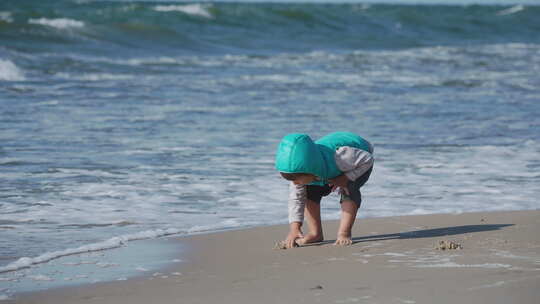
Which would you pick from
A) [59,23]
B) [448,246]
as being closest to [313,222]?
[448,246]

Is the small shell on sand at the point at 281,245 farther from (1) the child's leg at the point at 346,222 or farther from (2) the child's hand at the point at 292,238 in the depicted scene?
(1) the child's leg at the point at 346,222

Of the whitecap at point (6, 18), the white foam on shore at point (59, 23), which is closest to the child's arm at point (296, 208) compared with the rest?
the white foam on shore at point (59, 23)

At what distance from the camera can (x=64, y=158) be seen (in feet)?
23.5

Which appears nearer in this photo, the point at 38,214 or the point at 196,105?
the point at 38,214

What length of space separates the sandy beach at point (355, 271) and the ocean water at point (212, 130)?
22.8 inches

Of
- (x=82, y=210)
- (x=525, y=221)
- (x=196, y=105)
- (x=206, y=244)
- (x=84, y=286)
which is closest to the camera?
(x=84, y=286)

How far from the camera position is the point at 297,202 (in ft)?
15.3

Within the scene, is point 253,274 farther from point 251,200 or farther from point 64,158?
point 64,158

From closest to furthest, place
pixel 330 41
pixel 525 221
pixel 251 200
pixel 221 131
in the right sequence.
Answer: pixel 525 221, pixel 251 200, pixel 221 131, pixel 330 41

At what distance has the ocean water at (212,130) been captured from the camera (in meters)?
5.53

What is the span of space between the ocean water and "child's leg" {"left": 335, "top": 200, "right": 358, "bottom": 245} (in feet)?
2.68

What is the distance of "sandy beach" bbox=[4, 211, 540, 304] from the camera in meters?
3.41

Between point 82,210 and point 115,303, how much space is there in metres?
2.12

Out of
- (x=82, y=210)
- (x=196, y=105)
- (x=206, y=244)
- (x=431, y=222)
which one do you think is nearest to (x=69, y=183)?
(x=82, y=210)
